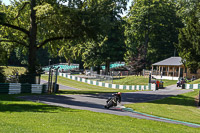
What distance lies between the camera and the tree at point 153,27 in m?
64.2

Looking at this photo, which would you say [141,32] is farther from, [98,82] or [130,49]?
[98,82]

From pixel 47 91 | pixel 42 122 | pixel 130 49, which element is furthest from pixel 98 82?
pixel 42 122

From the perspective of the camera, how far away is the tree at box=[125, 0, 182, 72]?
211 ft

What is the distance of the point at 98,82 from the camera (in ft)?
168

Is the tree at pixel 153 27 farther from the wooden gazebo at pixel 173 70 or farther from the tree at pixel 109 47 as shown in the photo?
Answer: the wooden gazebo at pixel 173 70

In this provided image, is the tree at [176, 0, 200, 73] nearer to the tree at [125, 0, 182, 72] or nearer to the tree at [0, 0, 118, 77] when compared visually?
the tree at [0, 0, 118, 77]

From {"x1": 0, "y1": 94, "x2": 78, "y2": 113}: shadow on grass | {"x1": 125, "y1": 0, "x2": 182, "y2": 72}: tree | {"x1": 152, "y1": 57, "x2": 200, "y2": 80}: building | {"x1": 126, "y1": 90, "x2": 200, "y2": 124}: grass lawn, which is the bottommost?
{"x1": 126, "y1": 90, "x2": 200, "y2": 124}: grass lawn

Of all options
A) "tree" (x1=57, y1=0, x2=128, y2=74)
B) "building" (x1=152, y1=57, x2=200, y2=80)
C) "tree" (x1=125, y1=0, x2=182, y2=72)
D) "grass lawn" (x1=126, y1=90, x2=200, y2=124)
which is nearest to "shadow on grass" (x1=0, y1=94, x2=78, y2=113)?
"grass lawn" (x1=126, y1=90, x2=200, y2=124)

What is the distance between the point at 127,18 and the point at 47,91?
4188 centimetres

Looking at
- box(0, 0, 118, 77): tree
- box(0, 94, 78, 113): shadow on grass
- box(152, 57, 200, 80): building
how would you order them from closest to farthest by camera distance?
box(0, 94, 78, 113): shadow on grass < box(0, 0, 118, 77): tree < box(152, 57, 200, 80): building

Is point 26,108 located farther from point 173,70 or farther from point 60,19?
point 173,70

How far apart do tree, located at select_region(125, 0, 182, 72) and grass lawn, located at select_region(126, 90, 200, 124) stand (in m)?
33.8

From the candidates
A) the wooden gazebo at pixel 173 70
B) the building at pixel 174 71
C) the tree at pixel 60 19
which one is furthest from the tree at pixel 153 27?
the tree at pixel 60 19

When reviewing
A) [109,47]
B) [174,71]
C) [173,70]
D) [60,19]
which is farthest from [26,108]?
[109,47]
